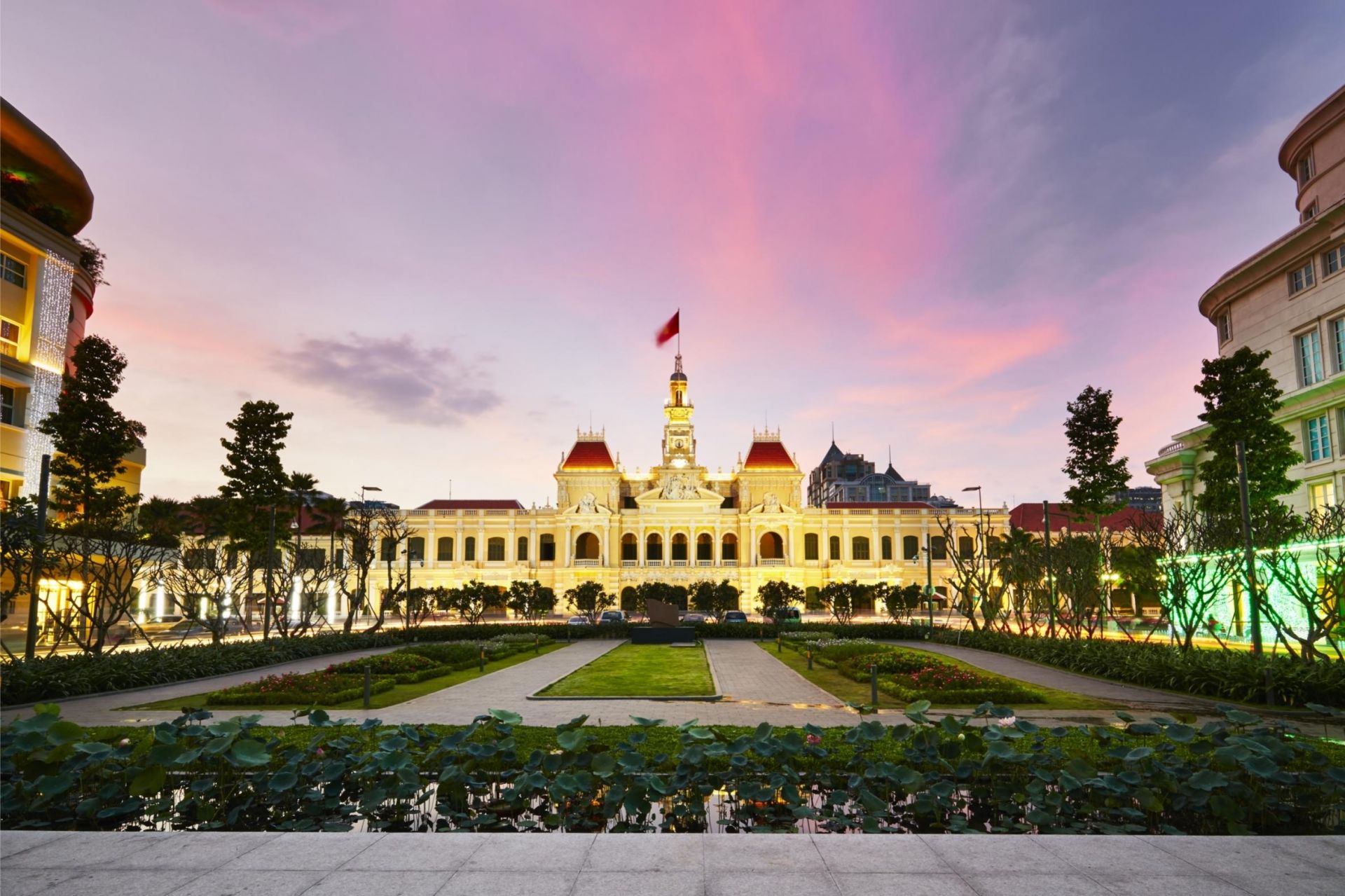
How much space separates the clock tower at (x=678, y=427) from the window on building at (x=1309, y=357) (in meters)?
59.6

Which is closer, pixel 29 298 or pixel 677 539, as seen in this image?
pixel 29 298

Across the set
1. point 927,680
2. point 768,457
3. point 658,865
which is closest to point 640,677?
point 927,680

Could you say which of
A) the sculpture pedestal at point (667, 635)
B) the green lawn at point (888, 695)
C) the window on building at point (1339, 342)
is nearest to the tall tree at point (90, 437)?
the sculpture pedestal at point (667, 635)

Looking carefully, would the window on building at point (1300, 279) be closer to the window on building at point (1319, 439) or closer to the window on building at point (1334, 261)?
the window on building at point (1334, 261)

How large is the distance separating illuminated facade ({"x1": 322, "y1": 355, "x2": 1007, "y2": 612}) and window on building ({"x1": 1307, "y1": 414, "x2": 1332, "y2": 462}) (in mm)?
42948

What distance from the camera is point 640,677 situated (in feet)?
75.8

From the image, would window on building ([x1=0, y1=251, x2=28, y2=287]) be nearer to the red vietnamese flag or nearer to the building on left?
the building on left

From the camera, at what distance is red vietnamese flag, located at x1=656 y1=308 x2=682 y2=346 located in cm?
8350

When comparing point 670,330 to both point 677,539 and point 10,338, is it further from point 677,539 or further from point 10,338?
point 10,338

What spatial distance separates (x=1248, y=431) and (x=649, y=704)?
27.0m

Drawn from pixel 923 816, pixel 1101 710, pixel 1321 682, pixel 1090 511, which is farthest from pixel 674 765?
pixel 1090 511

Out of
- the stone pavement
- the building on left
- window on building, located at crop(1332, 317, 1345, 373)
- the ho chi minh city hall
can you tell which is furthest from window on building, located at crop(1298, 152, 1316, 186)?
the building on left

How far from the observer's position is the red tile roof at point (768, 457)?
90812 mm

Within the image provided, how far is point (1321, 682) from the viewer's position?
16391mm
